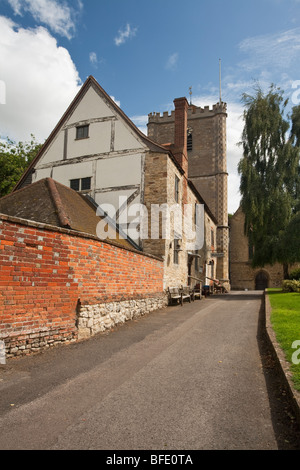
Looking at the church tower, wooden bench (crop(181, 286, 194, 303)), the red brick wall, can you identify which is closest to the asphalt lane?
the red brick wall

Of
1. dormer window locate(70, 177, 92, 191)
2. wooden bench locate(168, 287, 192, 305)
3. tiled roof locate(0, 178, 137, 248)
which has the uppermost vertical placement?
dormer window locate(70, 177, 92, 191)

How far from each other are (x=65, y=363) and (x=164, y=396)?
2.26 metres

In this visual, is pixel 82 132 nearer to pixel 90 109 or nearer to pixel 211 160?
pixel 90 109

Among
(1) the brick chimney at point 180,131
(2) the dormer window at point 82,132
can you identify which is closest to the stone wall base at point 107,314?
(1) the brick chimney at point 180,131

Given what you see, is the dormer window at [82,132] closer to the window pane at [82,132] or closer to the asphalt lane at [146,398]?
the window pane at [82,132]

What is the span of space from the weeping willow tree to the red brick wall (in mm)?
15506

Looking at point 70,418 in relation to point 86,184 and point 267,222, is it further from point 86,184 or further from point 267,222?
point 267,222

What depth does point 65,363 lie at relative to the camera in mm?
5512

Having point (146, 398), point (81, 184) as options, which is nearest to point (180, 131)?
point (81, 184)

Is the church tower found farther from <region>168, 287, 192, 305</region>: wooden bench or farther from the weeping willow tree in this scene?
<region>168, 287, 192, 305</region>: wooden bench

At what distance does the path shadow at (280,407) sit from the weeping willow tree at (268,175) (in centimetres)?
1641

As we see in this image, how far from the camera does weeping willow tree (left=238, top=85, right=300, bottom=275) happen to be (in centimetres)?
2136

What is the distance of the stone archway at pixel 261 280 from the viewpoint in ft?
112

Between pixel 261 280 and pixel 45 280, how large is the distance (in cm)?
3181
